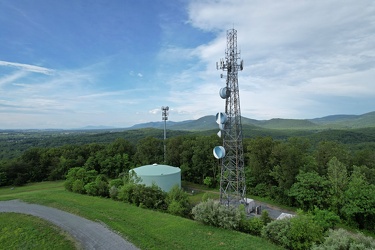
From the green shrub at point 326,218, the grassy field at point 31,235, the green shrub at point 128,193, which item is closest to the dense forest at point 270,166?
the green shrub at point 326,218

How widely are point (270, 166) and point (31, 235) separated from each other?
986 inches

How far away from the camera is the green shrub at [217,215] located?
47.1 feet

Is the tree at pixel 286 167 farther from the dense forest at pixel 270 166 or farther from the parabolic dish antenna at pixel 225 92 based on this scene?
the parabolic dish antenna at pixel 225 92

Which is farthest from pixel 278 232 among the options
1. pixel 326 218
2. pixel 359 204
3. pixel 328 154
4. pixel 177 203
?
pixel 328 154

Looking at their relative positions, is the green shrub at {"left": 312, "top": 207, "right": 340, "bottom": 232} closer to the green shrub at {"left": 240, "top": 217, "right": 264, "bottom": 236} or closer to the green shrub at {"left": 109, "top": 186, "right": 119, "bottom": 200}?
the green shrub at {"left": 240, "top": 217, "right": 264, "bottom": 236}

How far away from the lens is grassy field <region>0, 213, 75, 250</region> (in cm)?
1154

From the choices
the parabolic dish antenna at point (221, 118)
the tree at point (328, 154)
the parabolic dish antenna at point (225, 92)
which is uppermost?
the parabolic dish antenna at point (225, 92)

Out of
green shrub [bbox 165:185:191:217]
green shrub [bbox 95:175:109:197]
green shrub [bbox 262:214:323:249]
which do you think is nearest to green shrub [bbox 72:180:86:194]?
green shrub [bbox 95:175:109:197]

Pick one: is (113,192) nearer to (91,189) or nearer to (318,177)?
(91,189)

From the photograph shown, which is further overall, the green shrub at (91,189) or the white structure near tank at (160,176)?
the white structure near tank at (160,176)

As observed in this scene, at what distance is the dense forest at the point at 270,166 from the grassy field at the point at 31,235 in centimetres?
2059

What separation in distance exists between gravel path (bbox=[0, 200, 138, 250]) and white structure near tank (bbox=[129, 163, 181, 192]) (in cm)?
1067

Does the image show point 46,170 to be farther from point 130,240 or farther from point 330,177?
point 330,177

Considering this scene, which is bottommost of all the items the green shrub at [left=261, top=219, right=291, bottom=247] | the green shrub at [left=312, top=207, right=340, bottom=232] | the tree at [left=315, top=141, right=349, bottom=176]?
the green shrub at [left=312, top=207, right=340, bottom=232]
